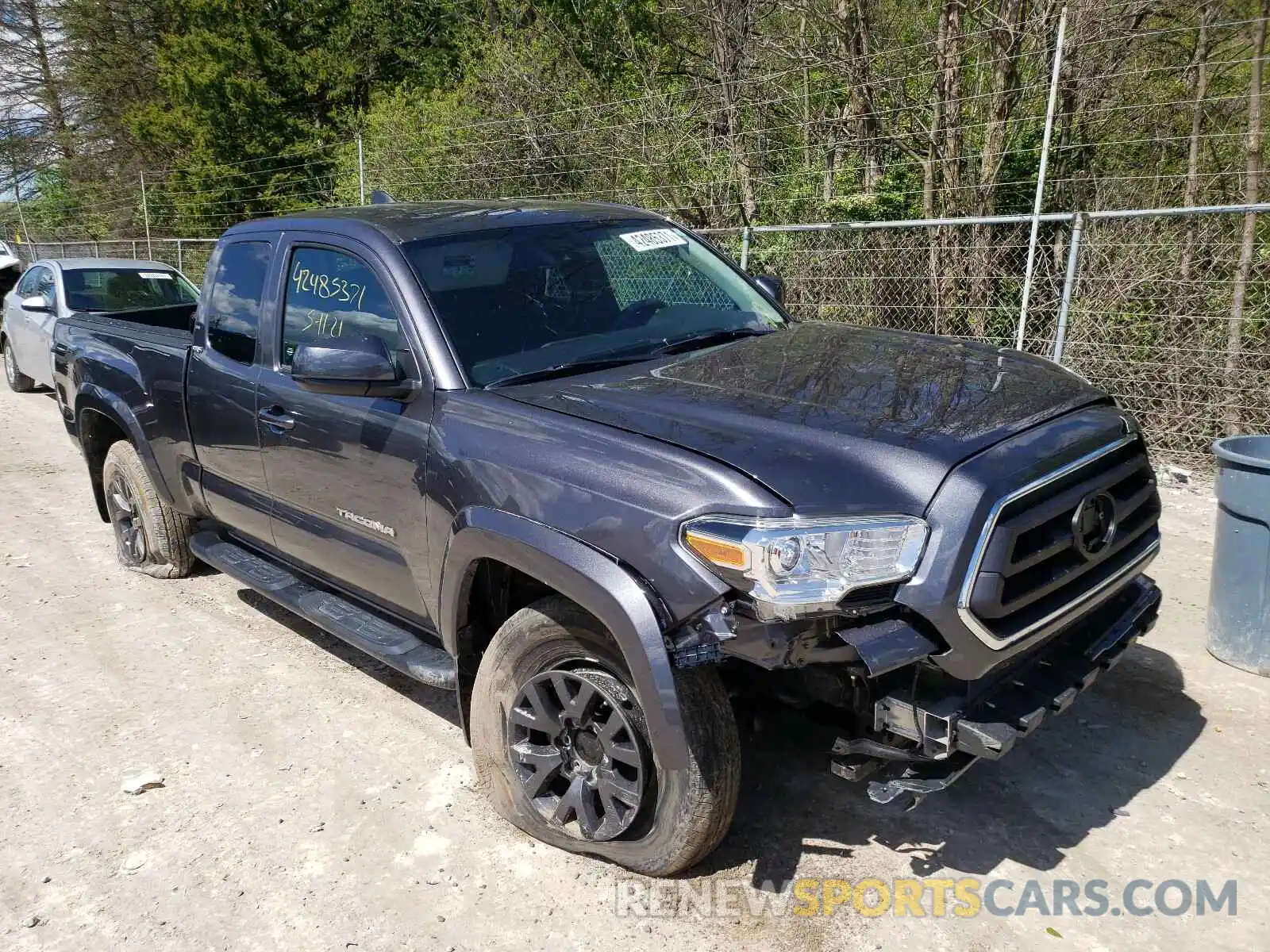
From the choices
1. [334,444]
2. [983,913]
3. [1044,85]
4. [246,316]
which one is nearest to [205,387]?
[246,316]

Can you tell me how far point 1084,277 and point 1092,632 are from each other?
5.00 meters

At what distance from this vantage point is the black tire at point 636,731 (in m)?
2.56

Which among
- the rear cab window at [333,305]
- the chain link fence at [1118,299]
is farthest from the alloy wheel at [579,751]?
the chain link fence at [1118,299]

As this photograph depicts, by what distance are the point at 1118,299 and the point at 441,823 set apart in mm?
6242

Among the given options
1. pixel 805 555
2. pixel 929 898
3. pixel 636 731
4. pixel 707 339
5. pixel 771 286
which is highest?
pixel 771 286

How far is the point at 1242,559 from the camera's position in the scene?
4.06 m

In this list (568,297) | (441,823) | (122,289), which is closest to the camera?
(441,823)

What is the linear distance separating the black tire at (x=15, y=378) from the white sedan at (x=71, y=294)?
0.26 feet

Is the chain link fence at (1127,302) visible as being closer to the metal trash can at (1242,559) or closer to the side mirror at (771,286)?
the side mirror at (771,286)

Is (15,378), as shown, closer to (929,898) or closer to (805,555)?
(805,555)

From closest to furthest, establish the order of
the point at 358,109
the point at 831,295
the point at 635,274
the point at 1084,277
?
the point at 635,274 → the point at 1084,277 → the point at 831,295 → the point at 358,109

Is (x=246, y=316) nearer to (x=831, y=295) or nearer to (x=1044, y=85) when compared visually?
(x=831, y=295)

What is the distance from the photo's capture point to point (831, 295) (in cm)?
848

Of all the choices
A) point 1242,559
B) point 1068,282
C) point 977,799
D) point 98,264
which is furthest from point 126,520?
point 1068,282
